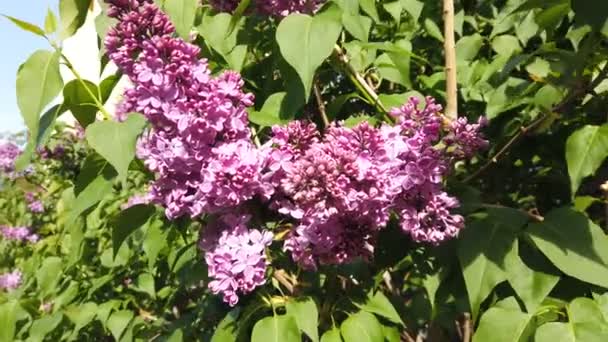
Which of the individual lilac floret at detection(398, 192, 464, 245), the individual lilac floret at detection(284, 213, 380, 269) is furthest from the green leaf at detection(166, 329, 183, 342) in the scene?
the individual lilac floret at detection(398, 192, 464, 245)

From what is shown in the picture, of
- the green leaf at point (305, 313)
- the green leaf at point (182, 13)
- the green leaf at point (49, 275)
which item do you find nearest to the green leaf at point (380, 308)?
the green leaf at point (305, 313)

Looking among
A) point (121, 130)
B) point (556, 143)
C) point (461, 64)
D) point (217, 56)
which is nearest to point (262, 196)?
point (121, 130)

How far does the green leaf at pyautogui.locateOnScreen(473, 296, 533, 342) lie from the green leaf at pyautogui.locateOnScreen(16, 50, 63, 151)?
84cm

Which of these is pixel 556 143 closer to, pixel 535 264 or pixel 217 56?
pixel 535 264

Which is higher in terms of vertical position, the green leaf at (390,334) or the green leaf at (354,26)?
the green leaf at (354,26)

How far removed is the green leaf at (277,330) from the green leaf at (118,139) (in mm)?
404

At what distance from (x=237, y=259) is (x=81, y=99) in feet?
1.60

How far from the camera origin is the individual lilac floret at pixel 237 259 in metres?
1.23

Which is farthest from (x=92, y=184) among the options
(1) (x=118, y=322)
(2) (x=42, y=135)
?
(1) (x=118, y=322)

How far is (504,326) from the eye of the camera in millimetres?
1197

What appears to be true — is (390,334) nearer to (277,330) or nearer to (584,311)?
(277,330)

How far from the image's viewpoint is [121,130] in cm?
117

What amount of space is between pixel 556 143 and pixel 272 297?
34.6 inches

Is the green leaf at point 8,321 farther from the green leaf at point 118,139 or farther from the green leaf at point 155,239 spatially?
the green leaf at point 118,139
